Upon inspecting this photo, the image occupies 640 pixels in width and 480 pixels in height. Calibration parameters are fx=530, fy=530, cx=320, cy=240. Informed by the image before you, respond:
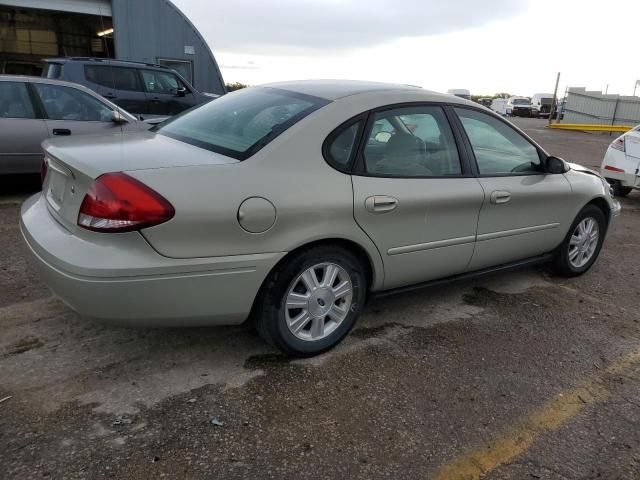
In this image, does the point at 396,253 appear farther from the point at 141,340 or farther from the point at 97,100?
the point at 97,100

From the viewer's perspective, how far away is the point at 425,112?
340 centimetres

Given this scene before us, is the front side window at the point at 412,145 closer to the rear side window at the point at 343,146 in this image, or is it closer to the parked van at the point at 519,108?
the rear side window at the point at 343,146

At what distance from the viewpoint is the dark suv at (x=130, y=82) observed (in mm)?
10109

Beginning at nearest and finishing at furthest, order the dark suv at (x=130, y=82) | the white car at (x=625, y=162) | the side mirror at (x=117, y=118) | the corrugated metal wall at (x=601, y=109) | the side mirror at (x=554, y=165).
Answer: the side mirror at (x=554, y=165)
the side mirror at (x=117, y=118)
the white car at (x=625, y=162)
the dark suv at (x=130, y=82)
the corrugated metal wall at (x=601, y=109)

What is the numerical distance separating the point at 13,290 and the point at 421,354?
2795mm

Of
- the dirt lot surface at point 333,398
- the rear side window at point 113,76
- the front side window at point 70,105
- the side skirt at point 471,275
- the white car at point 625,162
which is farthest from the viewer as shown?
the rear side window at point 113,76

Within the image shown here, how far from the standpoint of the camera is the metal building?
14586 millimetres

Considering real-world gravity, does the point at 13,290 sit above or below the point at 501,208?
below

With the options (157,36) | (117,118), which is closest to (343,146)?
(117,118)

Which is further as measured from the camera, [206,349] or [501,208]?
[501,208]

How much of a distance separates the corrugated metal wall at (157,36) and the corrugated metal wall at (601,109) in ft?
75.7

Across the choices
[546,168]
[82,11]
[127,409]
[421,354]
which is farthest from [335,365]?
[82,11]

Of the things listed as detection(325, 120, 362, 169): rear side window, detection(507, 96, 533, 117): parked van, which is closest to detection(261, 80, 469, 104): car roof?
detection(325, 120, 362, 169): rear side window

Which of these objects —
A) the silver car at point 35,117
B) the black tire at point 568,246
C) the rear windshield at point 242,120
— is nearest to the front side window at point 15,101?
the silver car at point 35,117
